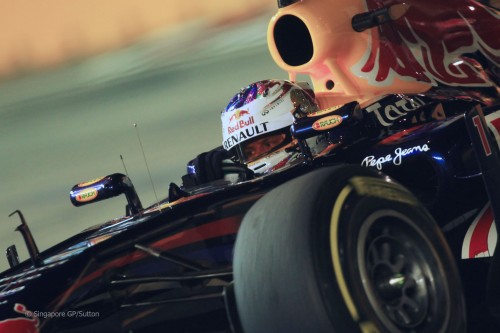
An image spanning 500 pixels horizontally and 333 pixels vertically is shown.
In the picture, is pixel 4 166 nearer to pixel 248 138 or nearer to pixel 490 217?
pixel 248 138

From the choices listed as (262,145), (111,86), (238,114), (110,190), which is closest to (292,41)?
(238,114)

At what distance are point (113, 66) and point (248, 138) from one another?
3.96m

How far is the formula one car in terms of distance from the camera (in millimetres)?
2295

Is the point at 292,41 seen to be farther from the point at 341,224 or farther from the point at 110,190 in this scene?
the point at 341,224

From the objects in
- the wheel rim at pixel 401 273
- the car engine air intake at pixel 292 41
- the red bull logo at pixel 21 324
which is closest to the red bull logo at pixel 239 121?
the car engine air intake at pixel 292 41

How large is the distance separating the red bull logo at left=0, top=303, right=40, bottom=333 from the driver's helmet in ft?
5.41

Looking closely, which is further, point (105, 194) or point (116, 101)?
point (116, 101)

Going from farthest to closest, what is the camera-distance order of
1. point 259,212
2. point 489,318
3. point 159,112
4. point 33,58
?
point 159,112 → point 33,58 → point 489,318 → point 259,212

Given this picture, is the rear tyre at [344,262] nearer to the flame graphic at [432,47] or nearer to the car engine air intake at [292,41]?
the flame graphic at [432,47]

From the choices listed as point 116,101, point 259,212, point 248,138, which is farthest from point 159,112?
point 259,212

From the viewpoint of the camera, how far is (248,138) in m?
4.38

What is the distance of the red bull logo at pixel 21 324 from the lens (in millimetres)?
2846

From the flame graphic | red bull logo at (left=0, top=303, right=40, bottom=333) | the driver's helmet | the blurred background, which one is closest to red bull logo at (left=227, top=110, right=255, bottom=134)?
the driver's helmet

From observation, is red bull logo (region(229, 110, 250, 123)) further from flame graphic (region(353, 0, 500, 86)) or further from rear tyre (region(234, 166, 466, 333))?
rear tyre (region(234, 166, 466, 333))
